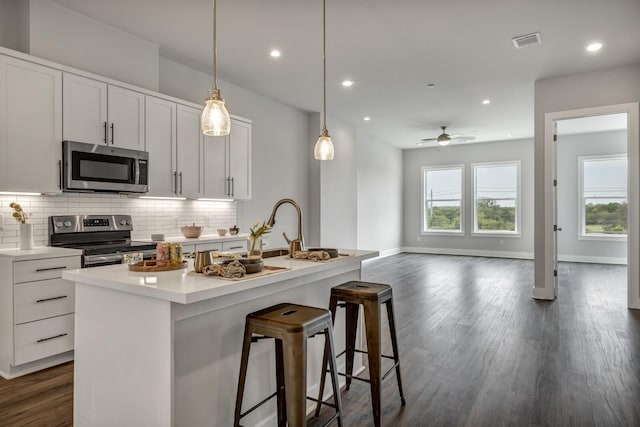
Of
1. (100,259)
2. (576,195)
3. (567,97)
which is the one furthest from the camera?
(576,195)

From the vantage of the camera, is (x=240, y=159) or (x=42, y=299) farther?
(x=240, y=159)

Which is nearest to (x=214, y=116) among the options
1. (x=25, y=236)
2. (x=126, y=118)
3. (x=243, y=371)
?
(x=243, y=371)

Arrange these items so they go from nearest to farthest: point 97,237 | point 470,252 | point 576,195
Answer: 1. point 97,237
2. point 576,195
3. point 470,252

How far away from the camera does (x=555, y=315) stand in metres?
4.51

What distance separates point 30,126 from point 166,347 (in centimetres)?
253

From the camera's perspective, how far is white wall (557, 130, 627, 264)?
28.4 ft

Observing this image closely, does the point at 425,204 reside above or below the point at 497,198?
below

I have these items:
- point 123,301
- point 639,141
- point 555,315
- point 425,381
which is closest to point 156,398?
point 123,301

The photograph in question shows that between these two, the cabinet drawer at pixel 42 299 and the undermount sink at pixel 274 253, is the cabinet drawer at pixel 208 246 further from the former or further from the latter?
the undermount sink at pixel 274 253

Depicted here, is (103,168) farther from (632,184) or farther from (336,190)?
(632,184)

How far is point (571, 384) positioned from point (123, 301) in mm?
2916

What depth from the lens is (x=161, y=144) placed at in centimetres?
409

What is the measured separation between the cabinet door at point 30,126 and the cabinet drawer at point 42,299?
0.75 metres

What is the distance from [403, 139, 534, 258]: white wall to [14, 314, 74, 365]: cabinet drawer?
Result: 911 centimetres
